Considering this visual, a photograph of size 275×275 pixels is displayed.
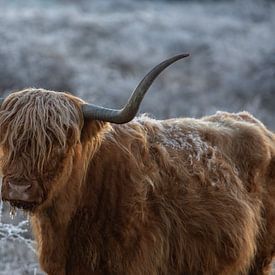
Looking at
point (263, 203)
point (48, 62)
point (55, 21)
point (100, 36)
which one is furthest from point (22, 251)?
point (55, 21)

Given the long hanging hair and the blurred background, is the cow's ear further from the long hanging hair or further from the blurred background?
the blurred background

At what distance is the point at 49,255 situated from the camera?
4.71 m

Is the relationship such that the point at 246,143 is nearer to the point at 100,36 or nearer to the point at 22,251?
the point at 22,251

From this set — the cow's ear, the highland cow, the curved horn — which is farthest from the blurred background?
the curved horn

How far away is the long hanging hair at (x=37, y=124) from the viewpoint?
4203 mm

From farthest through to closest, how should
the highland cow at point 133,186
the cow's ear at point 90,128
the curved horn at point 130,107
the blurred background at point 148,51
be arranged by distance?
1. the blurred background at point 148,51
2. the cow's ear at point 90,128
3. the highland cow at point 133,186
4. the curved horn at point 130,107

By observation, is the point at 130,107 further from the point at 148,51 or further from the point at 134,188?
the point at 148,51

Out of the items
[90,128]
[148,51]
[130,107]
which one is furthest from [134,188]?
[148,51]

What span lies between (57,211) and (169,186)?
29.7 inches

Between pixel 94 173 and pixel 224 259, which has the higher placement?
pixel 94 173

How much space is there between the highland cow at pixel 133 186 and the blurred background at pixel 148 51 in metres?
9.41

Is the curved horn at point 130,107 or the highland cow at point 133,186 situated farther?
the highland cow at point 133,186

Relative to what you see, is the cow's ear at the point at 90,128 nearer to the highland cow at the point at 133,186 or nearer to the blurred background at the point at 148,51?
the highland cow at the point at 133,186

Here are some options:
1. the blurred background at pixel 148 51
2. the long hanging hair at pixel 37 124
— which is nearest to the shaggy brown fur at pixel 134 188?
the long hanging hair at pixel 37 124
